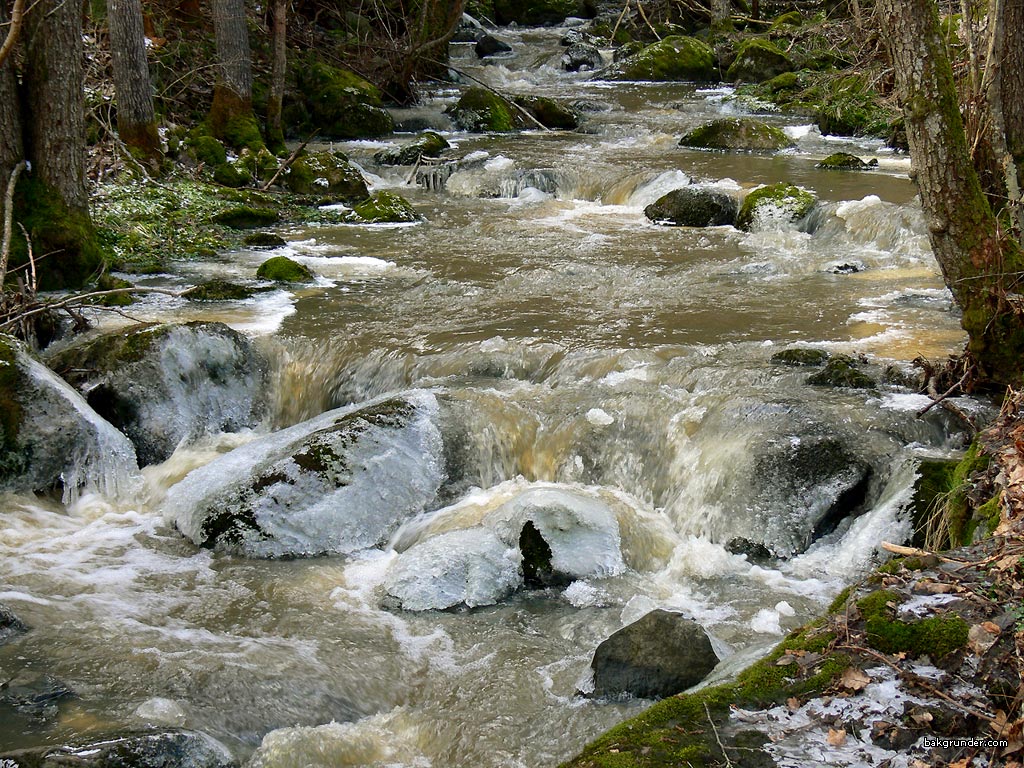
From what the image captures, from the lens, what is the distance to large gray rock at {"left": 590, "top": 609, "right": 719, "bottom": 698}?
15.2 ft

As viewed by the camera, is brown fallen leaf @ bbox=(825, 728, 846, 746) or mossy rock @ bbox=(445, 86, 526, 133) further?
mossy rock @ bbox=(445, 86, 526, 133)

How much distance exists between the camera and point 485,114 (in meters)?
20.2

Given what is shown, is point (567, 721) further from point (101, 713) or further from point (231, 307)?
point (231, 307)

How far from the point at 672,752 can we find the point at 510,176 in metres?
13.2

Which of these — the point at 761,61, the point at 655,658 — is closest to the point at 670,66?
the point at 761,61

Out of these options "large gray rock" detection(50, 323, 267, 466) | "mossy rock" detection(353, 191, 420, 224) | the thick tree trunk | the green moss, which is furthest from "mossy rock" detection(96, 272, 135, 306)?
the green moss

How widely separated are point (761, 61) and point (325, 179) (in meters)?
12.8

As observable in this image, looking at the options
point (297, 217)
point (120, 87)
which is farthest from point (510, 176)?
point (120, 87)

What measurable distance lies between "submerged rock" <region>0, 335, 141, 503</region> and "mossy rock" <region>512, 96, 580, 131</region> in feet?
45.2

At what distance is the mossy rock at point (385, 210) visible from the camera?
45.3 feet

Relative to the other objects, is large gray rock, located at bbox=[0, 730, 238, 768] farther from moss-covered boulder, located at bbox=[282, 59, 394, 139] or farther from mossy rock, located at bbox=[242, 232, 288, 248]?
moss-covered boulder, located at bbox=[282, 59, 394, 139]

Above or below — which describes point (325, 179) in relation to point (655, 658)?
above

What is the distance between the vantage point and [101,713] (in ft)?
15.0

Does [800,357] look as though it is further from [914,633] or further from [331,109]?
[331,109]
